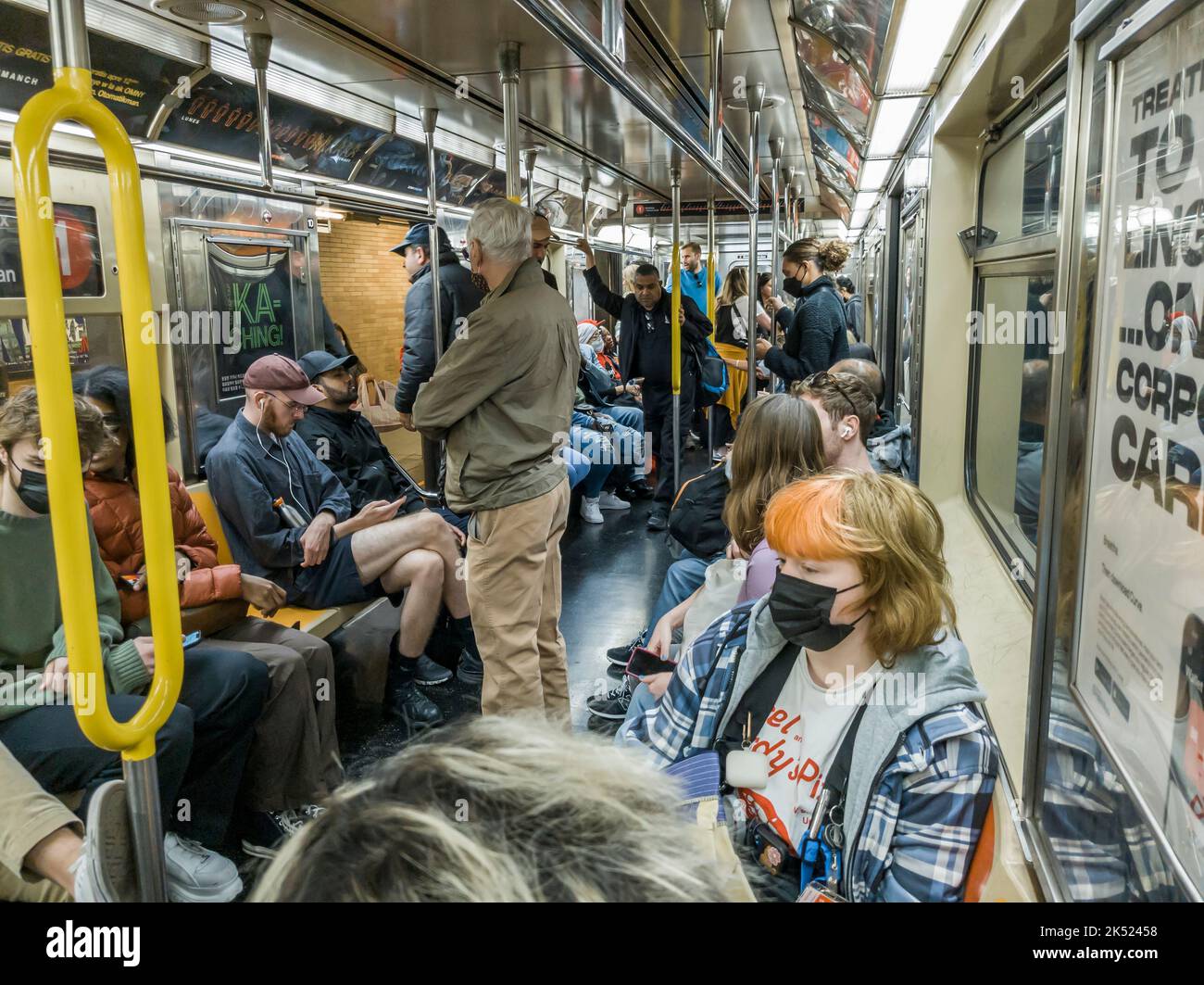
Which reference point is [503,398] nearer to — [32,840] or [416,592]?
[416,592]

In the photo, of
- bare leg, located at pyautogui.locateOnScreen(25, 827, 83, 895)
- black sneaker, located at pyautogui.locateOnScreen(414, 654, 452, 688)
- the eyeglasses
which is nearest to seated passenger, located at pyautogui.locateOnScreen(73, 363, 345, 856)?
black sneaker, located at pyautogui.locateOnScreen(414, 654, 452, 688)

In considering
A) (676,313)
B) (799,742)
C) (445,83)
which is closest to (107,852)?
(799,742)

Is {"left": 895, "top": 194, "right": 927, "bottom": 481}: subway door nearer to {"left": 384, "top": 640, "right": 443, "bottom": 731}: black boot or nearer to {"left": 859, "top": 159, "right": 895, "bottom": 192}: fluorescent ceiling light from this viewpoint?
{"left": 859, "top": 159, "right": 895, "bottom": 192}: fluorescent ceiling light

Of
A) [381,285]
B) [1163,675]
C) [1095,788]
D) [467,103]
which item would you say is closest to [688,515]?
[1095,788]

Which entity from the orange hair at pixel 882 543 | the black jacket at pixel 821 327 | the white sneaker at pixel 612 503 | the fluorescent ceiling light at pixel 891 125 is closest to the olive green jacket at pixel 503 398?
the orange hair at pixel 882 543

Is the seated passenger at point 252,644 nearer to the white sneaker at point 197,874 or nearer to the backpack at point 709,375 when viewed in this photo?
the white sneaker at point 197,874

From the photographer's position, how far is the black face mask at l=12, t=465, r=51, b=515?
2303 millimetres

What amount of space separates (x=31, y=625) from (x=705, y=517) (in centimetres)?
208

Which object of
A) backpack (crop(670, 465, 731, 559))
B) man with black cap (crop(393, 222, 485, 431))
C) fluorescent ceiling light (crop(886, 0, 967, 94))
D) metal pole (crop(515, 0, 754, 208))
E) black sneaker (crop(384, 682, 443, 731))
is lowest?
black sneaker (crop(384, 682, 443, 731))

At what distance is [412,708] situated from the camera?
3662mm

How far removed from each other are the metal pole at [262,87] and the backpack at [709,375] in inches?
168

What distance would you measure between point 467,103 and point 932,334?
286 cm

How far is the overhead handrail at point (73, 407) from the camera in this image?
1048 mm

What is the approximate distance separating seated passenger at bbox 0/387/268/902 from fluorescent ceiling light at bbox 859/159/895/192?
5.51m
